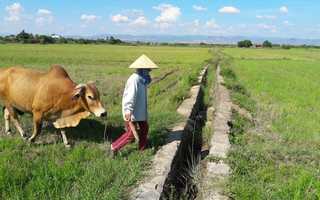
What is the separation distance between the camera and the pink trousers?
4.47m

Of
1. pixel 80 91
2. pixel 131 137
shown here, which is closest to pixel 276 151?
pixel 131 137

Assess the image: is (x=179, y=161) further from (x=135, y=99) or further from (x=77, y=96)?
(x=77, y=96)

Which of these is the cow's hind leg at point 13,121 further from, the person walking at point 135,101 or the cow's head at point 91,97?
the person walking at point 135,101

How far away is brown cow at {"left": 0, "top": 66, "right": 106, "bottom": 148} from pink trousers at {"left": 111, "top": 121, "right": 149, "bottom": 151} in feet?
2.01

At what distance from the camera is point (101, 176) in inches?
146

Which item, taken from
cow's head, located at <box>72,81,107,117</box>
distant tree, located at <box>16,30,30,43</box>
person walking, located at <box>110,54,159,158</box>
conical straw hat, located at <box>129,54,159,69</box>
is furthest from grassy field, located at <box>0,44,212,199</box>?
distant tree, located at <box>16,30,30,43</box>

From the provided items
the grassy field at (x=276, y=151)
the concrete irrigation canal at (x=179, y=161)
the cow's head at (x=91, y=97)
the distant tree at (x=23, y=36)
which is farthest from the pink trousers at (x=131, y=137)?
the distant tree at (x=23, y=36)

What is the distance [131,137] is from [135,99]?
61cm

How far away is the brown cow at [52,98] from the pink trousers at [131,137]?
2.01 feet

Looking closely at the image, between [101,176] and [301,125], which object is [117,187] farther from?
[301,125]

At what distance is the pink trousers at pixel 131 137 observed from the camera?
4473mm

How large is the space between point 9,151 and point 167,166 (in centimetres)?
246

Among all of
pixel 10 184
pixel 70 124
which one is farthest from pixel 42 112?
pixel 10 184

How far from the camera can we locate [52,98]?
486 centimetres
